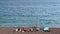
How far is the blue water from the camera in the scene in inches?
76.8

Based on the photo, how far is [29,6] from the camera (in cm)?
200

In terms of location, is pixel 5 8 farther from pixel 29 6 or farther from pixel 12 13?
pixel 29 6

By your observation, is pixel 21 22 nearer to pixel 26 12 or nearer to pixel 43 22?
pixel 26 12

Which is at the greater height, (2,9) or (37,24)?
(2,9)

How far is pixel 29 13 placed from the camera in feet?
6.49

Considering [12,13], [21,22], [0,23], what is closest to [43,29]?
[21,22]

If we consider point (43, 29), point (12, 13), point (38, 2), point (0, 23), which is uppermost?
point (38, 2)

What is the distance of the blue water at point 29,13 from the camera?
1.95 m

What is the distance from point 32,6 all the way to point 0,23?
60cm

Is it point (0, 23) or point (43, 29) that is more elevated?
point (0, 23)

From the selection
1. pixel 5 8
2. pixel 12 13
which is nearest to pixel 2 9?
pixel 5 8

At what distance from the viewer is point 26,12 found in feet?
6.48

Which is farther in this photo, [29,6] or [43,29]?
[29,6]

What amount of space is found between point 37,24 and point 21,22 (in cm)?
27
